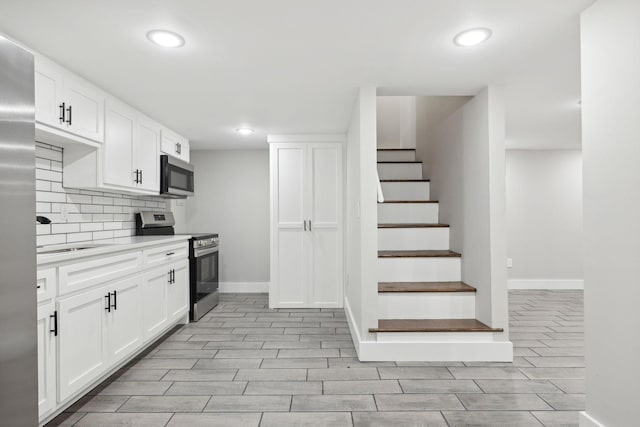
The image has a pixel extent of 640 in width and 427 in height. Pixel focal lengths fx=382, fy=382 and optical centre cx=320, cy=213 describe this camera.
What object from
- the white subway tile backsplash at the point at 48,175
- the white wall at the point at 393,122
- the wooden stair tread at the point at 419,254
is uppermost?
the white wall at the point at 393,122

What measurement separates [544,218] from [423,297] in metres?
3.67

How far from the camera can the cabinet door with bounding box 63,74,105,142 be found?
257 centimetres

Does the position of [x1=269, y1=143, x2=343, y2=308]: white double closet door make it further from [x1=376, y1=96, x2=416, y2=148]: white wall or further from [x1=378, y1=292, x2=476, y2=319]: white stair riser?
[x1=378, y1=292, x2=476, y2=319]: white stair riser

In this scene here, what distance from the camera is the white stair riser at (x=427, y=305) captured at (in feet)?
10.6

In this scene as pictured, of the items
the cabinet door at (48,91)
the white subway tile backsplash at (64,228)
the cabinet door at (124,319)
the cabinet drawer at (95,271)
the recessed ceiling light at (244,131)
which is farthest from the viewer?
the recessed ceiling light at (244,131)

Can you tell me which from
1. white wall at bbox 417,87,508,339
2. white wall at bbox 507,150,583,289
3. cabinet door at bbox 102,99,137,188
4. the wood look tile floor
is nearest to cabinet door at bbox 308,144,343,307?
the wood look tile floor

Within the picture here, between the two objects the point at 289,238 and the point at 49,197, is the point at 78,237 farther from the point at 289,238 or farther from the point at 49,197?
the point at 289,238

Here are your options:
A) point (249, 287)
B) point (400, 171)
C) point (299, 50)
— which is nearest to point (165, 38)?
point (299, 50)

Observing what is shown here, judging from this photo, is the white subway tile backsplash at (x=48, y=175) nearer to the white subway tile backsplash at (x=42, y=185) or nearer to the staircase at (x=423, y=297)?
the white subway tile backsplash at (x=42, y=185)

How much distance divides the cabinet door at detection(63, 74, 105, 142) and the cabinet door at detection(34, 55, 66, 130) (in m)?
0.08

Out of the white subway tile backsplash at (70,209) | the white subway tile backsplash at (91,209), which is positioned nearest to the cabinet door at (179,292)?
the white subway tile backsplash at (70,209)

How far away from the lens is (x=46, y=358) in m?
1.95

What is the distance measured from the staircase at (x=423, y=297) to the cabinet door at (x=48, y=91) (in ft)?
8.58

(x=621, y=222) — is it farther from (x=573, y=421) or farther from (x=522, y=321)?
(x=522, y=321)
